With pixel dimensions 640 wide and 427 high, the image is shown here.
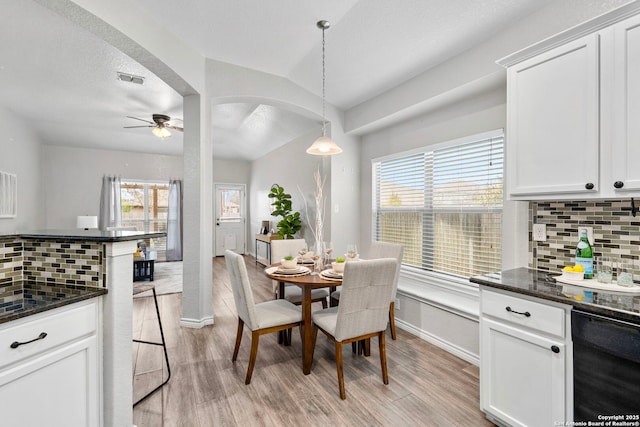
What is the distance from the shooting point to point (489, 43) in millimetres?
2295

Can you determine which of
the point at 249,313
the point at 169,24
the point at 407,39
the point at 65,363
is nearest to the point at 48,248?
the point at 65,363

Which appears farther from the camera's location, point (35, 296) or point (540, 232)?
point (540, 232)

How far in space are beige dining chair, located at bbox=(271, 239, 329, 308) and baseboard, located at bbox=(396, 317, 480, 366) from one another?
0.92m

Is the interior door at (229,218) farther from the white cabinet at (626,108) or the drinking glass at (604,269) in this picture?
the white cabinet at (626,108)

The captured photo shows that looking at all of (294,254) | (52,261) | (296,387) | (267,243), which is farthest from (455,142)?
(267,243)

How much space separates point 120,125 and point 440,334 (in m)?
6.24

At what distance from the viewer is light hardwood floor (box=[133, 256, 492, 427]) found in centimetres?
186

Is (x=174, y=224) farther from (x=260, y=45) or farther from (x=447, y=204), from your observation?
(x=447, y=204)

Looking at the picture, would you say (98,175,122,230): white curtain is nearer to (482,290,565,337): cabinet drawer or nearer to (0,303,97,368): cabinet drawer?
(0,303,97,368): cabinet drawer

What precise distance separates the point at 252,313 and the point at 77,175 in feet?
22.0

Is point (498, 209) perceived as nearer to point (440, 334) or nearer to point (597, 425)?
point (440, 334)

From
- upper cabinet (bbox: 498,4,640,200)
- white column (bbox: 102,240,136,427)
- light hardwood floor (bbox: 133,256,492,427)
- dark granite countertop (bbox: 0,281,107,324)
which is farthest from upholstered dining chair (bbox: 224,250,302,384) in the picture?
upper cabinet (bbox: 498,4,640,200)

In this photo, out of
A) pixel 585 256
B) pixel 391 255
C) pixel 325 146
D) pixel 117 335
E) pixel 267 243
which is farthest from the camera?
pixel 267 243

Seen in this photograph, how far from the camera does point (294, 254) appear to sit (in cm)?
340
